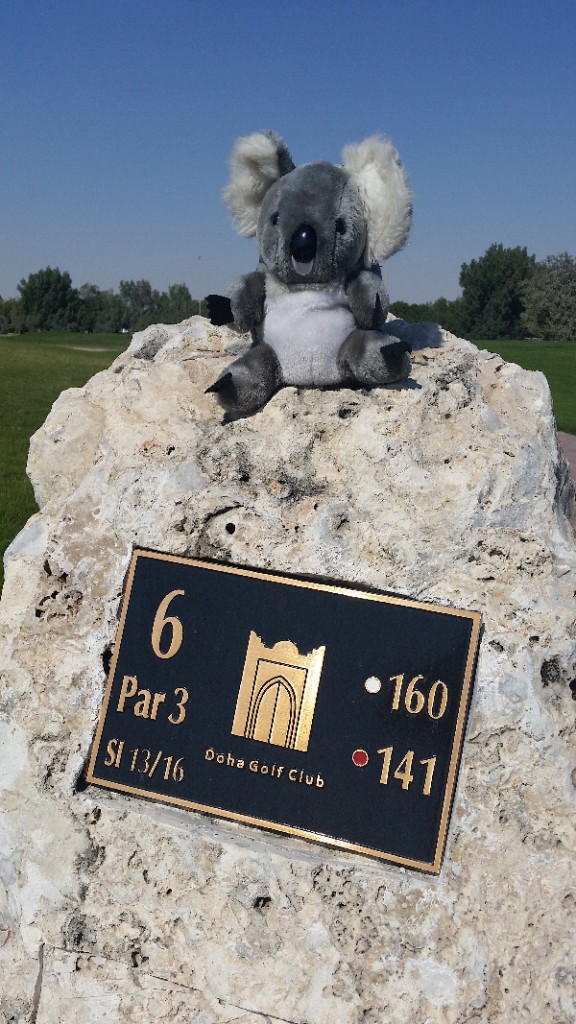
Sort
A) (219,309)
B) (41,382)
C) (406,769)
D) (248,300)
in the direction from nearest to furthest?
1. (406,769)
2. (248,300)
3. (219,309)
4. (41,382)

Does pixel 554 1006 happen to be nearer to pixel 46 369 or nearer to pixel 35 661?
pixel 35 661

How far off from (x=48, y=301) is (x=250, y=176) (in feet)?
165

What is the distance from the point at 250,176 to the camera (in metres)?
3.57

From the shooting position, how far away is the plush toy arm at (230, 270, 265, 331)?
11.6 feet

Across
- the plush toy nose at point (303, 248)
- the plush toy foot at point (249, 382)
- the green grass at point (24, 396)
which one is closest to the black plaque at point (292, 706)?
the plush toy foot at point (249, 382)

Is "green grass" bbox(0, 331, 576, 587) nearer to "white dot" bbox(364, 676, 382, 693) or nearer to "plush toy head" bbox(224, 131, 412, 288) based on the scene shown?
"plush toy head" bbox(224, 131, 412, 288)

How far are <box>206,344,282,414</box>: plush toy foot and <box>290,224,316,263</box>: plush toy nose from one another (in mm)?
399

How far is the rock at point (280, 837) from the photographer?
9.21 ft

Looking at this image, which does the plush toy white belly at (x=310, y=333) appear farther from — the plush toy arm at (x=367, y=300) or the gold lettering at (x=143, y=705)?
the gold lettering at (x=143, y=705)

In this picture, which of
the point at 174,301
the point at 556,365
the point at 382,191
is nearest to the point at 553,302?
the point at 556,365

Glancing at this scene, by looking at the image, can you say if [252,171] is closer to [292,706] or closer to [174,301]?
[292,706]

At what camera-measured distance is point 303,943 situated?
2.83 meters

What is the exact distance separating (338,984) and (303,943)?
0.56 ft

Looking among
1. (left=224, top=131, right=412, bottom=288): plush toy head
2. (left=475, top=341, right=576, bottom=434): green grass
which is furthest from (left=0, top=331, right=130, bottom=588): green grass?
(left=475, top=341, right=576, bottom=434): green grass
